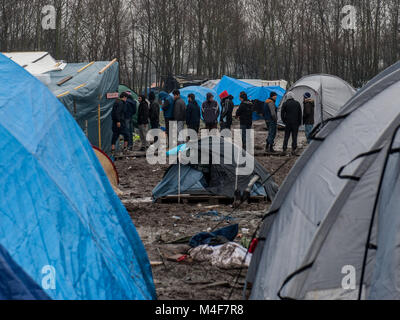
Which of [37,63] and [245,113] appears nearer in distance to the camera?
[37,63]

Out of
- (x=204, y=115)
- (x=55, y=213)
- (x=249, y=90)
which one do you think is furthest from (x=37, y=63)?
(x=249, y=90)

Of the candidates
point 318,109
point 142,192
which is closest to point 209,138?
point 142,192

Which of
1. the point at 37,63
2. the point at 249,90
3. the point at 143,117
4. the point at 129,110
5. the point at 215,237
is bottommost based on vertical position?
the point at 215,237

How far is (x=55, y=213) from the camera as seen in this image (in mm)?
4309

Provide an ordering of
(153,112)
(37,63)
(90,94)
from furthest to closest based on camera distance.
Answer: (153,112) → (37,63) → (90,94)

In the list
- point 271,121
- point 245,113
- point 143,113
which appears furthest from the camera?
point 143,113

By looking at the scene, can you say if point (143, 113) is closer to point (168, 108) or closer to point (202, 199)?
point (168, 108)

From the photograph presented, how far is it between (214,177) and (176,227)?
7.10 ft

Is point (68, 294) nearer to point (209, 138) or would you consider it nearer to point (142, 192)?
point (209, 138)

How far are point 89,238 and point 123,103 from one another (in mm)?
12526

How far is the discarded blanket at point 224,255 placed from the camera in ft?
24.0

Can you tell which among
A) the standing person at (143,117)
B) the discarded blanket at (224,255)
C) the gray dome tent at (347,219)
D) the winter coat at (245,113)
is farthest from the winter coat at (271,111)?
the gray dome tent at (347,219)

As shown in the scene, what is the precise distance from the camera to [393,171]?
4.16 metres

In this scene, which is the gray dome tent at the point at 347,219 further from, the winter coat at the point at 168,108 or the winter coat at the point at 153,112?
the winter coat at the point at 153,112
